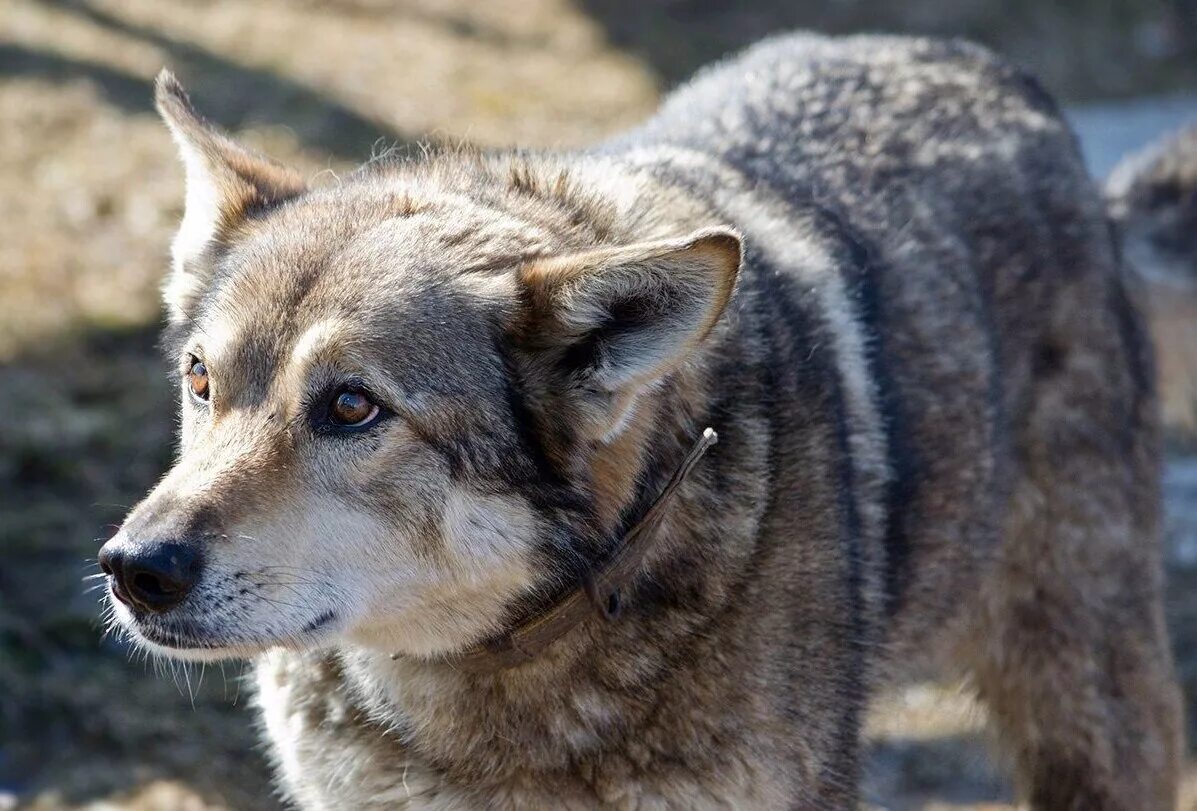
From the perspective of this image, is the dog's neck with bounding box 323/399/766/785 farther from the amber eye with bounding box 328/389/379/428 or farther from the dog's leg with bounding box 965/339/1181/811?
the dog's leg with bounding box 965/339/1181/811

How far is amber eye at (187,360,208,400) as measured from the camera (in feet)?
10.3

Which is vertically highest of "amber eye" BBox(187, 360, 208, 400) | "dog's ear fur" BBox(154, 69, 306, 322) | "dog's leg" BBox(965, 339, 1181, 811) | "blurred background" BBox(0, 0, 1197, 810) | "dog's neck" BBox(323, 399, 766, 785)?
"dog's ear fur" BBox(154, 69, 306, 322)

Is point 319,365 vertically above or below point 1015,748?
above

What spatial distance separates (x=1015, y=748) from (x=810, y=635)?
56.2 inches

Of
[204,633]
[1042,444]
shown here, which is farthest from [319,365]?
[1042,444]

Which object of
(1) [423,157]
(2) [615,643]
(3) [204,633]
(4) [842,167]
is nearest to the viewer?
(3) [204,633]

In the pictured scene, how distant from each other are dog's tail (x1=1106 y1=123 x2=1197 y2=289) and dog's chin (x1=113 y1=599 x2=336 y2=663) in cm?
315

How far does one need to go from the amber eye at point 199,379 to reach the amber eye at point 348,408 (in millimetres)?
355

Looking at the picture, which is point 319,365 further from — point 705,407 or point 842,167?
point 842,167

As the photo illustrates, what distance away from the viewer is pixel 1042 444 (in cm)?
413

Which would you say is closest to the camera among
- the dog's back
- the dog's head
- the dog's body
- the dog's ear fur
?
the dog's head

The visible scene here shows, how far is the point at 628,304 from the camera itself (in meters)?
2.86

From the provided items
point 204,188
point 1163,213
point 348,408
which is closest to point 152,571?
point 348,408

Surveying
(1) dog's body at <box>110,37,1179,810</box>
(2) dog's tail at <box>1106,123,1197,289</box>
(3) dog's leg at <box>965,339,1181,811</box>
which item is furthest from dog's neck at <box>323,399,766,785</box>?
(2) dog's tail at <box>1106,123,1197,289</box>
